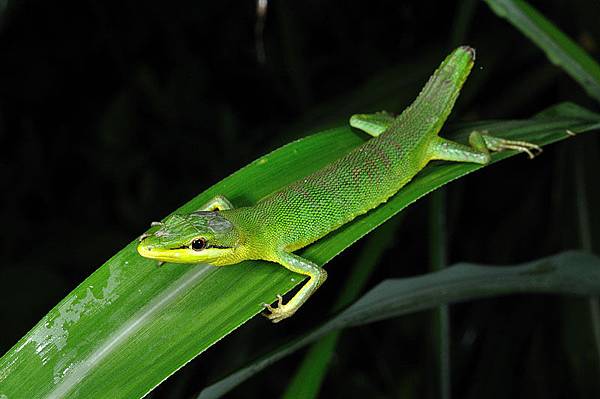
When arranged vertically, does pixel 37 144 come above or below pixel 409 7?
above

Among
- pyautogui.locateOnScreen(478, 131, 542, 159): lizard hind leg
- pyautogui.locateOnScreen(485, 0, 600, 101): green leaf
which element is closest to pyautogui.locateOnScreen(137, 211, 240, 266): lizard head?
pyautogui.locateOnScreen(478, 131, 542, 159): lizard hind leg

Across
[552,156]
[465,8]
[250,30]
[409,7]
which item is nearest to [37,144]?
[250,30]

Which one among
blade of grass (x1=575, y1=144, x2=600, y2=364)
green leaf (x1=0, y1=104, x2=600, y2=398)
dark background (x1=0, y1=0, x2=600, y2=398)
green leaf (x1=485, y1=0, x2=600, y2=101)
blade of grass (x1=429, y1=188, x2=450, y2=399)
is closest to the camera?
green leaf (x1=0, y1=104, x2=600, y2=398)

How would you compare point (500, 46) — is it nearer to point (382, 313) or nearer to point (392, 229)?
point (392, 229)

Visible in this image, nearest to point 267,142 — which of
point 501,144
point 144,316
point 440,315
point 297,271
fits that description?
point 440,315

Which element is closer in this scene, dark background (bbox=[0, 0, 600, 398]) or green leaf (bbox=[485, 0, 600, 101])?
green leaf (bbox=[485, 0, 600, 101])

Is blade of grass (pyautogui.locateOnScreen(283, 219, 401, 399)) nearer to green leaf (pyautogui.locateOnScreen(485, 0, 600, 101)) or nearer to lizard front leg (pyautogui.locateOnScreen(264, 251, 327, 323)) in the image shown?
lizard front leg (pyautogui.locateOnScreen(264, 251, 327, 323))

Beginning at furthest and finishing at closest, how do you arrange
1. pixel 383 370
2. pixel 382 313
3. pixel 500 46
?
pixel 383 370 → pixel 500 46 → pixel 382 313

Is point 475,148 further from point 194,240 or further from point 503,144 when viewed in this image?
point 194,240
